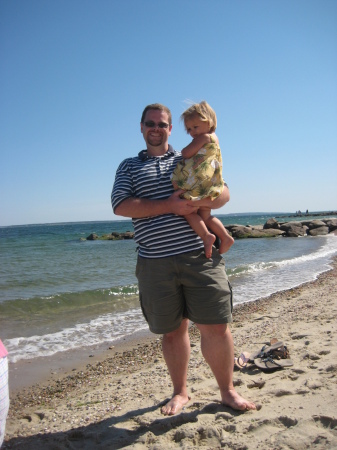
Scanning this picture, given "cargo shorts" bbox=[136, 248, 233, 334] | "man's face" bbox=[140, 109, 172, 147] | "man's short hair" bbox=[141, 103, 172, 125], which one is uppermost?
"man's short hair" bbox=[141, 103, 172, 125]

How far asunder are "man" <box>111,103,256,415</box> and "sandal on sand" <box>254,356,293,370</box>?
878mm

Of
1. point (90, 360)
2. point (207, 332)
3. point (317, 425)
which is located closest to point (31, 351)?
point (90, 360)

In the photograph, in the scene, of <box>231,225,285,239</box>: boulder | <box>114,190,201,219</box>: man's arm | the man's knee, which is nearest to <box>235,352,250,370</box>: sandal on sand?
the man's knee

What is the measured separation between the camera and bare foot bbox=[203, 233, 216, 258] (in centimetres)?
267

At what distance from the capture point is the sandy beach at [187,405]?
7.77ft

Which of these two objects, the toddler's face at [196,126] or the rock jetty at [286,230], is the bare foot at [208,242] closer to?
the toddler's face at [196,126]

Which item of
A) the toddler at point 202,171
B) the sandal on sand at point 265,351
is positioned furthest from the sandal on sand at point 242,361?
the toddler at point 202,171

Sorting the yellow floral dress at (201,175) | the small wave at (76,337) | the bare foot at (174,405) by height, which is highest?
the yellow floral dress at (201,175)

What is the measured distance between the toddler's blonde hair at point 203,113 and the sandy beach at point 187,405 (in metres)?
2.10

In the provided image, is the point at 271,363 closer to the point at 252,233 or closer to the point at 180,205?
the point at 180,205

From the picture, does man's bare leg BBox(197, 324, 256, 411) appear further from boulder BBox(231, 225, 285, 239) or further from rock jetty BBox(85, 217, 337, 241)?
boulder BBox(231, 225, 285, 239)

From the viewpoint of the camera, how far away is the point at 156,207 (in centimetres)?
266

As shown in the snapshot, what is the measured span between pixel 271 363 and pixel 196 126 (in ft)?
7.61

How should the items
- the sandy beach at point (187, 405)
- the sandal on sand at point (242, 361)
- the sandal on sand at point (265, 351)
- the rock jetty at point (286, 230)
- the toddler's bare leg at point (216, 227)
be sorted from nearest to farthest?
the sandy beach at point (187, 405) → the toddler's bare leg at point (216, 227) → the sandal on sand at point (242, 361) → the sandal on sand at point (265, 351) → the rock jetty at point (286, 230)
